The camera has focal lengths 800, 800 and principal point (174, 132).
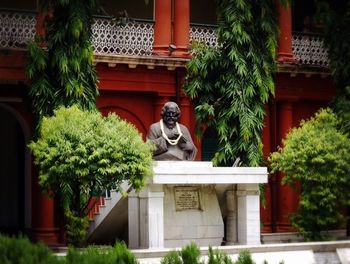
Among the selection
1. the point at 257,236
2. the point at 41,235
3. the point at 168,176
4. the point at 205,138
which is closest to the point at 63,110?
the point at 168,176

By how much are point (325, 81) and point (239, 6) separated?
622 cm

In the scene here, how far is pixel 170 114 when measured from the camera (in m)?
14.8

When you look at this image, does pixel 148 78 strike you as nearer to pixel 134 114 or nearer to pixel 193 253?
pixel 134 114

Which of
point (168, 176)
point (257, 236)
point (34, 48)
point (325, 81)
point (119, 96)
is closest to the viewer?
point (168, 176)

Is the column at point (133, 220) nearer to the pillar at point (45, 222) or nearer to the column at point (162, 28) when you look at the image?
the pillar at point (45, 222)

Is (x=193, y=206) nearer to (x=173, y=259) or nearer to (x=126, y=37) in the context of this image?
(x=173, y=259)

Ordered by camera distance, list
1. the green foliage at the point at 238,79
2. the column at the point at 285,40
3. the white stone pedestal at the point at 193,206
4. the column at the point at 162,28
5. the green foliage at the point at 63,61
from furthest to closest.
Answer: the column at the point at 285,40
the column at the point at 162,28
the green foliage at the point at 238,79
the green foliage at the point at 63,61
the white stone pedestal at the point at 193,206

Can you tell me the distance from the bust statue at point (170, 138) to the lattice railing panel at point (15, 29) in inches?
220

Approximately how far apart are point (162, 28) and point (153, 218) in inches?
329

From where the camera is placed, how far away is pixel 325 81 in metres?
23.0

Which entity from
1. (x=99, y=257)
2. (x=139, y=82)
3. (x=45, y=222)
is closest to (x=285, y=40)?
(x=139, y=82)

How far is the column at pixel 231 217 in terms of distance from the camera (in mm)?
15078

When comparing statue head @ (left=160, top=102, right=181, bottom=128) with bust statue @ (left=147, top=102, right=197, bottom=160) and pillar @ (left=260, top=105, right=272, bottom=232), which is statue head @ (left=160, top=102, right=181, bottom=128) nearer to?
bust statue @ (left=147, top=102, right=197, bottom=160)

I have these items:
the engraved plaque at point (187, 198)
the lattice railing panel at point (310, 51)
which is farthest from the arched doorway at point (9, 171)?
the engraved plaque at point (187, 198)
